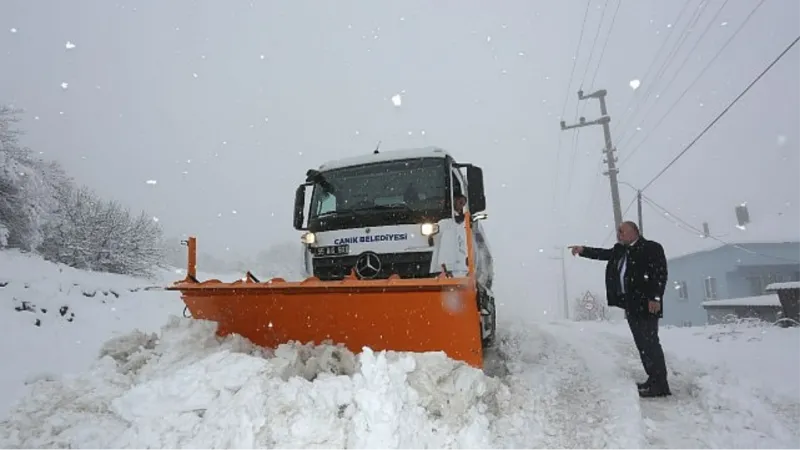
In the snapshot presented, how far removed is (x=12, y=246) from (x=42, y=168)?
8.20 feet

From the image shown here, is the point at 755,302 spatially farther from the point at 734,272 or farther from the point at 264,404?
the point at 264,404

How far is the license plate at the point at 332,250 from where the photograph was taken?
4969 mm

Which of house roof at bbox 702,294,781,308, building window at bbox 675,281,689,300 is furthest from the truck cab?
building window at bbox 675,281,689,300

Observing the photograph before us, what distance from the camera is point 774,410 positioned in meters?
3.70

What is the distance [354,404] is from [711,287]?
32101mm

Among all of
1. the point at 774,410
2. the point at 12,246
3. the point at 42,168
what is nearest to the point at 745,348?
the point at 774,410

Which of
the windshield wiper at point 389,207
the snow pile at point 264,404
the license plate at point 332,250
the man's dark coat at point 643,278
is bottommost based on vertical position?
the snow pile at point 264,404

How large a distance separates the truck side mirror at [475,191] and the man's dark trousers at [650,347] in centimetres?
198

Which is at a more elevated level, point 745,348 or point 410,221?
point 410,221

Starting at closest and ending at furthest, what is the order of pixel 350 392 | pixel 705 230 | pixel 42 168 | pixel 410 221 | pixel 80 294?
pixel 350 392 → pixel 410 221 → pixel 80 294 → pixel 42 168 → pixel 705 230

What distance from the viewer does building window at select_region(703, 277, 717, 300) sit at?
27938 mm

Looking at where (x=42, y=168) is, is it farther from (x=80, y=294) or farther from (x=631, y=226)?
(x=631, y=226)

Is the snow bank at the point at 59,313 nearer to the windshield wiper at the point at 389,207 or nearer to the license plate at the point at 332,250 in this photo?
the license plate at the point at 332,250

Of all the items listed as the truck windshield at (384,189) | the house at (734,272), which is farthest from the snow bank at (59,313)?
the house at (734,272)
